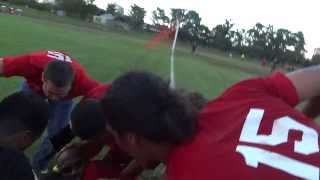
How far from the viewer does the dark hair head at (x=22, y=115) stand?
3.49m

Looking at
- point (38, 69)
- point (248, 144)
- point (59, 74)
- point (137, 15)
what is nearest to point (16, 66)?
point (38, 69)

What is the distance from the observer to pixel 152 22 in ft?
322

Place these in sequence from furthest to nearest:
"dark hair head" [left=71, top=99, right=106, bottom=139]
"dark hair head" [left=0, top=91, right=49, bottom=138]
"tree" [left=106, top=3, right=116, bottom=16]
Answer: "tree" [left=106, top=3, right=116, bottom=16], "dark hair head" [left=71, top=99, right=106, bottom=139], "dark hair head" [left=0, top=91, right=49, bottom=138]

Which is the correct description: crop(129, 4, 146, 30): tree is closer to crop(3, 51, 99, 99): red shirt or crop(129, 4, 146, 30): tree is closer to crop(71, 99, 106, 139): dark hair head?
crop(3, 51, 99, 99): red shirt

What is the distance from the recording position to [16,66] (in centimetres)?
615

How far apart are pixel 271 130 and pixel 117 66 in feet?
62.3

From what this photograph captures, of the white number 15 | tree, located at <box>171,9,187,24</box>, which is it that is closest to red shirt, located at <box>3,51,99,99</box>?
the white number 15

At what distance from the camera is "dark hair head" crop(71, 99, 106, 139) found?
3.91 m

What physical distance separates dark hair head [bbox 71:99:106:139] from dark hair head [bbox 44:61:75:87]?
141 cm

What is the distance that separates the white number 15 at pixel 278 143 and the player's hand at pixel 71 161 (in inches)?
65.4

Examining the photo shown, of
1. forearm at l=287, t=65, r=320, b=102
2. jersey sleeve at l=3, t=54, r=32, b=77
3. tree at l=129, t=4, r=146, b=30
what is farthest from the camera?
tree at l=129, t=4, r=146, b=30

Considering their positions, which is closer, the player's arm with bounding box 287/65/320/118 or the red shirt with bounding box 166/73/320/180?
the red shirt with bounding box 166/73/320/180

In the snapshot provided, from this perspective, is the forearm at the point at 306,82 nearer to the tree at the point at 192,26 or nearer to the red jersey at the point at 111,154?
the red jersey at the point at 111,154

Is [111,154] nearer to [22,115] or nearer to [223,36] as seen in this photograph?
[22,115]
